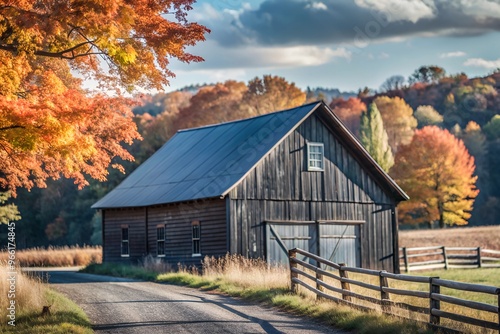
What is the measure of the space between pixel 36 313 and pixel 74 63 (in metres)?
6.51

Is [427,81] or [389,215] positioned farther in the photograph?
[427,81]

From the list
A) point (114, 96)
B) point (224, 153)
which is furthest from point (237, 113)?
point (114, 96)

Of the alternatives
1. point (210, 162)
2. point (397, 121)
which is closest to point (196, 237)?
point (210, 162)

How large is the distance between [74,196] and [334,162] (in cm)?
5059

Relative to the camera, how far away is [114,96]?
60.3ft

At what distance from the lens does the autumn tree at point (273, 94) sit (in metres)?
73.1

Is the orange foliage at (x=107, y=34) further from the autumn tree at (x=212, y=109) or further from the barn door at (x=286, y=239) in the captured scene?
the autumn tree at (x=212, y=109)

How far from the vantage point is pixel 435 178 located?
65.8m

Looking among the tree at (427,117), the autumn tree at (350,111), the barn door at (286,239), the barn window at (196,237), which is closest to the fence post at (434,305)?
the barn door at (286,239)

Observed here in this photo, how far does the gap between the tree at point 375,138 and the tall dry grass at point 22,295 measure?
53185 millimetres

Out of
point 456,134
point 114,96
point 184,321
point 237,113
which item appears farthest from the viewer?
point 456,134

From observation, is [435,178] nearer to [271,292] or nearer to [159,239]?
[159,239]

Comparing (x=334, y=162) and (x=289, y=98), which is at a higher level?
(x=289, y=98)

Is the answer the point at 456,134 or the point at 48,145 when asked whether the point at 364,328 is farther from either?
the point at 456,134
